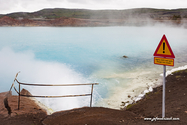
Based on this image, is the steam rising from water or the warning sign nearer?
the warning sign

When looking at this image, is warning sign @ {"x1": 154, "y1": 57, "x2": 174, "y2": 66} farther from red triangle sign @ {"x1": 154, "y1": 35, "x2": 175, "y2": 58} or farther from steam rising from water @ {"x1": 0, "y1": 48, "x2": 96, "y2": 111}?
steam rising from water @ {"x1": 0, "y1": 48, "x2": 96, "y2": 111}

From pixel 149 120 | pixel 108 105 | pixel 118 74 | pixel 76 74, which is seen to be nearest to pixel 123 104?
pixel 108 105

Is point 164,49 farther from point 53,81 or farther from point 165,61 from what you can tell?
point 53,81

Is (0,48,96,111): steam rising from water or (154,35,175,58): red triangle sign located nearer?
(154,35,175,58): red triangle sign

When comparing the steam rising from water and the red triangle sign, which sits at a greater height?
the red triangle sign

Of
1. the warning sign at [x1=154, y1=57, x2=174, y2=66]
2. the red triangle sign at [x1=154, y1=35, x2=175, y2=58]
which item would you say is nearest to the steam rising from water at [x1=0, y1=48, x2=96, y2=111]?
the warning sign at [x1=154, y1=57, x2=174, y2=66]

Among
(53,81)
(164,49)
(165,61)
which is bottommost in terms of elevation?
(53,81)

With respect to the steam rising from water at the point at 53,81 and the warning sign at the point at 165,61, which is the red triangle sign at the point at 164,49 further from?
the steam rising from water at the point at 53,81

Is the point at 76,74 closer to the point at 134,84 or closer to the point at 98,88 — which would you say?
the point at 98,88

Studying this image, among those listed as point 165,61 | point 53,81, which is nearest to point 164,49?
point 165,61

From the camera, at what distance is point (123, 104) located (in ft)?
32.2

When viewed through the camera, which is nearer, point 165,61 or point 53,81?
point 165,61

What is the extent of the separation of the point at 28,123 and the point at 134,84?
9367mm

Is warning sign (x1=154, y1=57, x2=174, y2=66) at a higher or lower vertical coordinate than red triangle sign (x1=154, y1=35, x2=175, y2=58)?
lower
